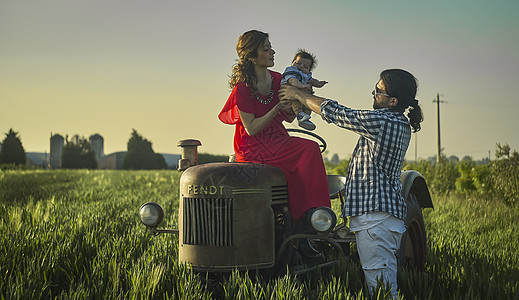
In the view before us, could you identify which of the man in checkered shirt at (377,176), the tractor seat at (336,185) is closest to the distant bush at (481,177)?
the tractor seat at (336,185)

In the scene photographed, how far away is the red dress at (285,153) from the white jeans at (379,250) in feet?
1.46

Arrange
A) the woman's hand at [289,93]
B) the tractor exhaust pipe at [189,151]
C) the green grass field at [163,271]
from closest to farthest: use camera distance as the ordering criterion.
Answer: the green grass field at [163,271], the woman's hand at [289,93], the tractor exhaust pipe at [189,151]

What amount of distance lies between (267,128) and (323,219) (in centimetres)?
85

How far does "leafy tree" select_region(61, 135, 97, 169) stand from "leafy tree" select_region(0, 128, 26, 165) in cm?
1025

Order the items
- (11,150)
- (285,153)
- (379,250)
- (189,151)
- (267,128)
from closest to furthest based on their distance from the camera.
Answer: (379,250)
(285,153)
(267,128)
(189,151)
(11,150)

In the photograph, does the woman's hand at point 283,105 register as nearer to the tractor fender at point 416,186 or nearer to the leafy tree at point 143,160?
the tractor fender at point 416,186

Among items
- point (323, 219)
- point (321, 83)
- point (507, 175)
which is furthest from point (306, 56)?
point (507, 175)

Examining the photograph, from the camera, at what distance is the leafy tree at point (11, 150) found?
157ft

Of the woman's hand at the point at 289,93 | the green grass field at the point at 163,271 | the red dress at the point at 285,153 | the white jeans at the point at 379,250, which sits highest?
the woman's hand at the point at 289,93

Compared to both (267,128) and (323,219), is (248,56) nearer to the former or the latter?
(267,128)

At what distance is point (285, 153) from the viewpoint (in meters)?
3.38

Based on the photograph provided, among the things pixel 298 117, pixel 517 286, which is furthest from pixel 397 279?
pixel 298 117

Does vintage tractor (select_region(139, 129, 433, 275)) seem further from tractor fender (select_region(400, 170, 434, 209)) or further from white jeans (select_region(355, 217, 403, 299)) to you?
tractor fender (select_region(400, 170, 434, 209))

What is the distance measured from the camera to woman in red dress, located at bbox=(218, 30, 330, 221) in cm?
333
